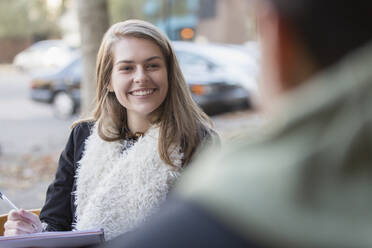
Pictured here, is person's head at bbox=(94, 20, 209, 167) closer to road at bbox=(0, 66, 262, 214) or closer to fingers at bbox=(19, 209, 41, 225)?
road at bbox=(0, 66, 262, 214)

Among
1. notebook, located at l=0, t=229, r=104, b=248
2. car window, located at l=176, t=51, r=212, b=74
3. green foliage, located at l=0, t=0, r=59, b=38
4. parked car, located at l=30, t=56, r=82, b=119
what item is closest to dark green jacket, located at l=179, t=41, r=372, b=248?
notebook, located at l=0, t=229, r=104, b=248

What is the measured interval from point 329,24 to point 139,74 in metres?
1.72

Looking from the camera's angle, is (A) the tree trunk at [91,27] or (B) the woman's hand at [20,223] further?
(A) the tree trunk at [91,27]

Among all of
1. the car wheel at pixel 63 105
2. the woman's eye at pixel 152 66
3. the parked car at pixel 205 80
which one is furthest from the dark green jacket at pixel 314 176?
the car wheel at pixel 63 105

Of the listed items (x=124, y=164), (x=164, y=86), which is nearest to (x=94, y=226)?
(x=124, y=164)

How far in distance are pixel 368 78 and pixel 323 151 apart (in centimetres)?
11

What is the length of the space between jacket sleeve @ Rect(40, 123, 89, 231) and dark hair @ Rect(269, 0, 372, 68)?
1894 mm

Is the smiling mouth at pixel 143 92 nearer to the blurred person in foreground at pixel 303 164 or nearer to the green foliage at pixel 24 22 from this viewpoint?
the blurred person in foreground at pixel 303 164

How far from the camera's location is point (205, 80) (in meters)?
10.6

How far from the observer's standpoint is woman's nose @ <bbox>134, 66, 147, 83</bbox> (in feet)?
7.63

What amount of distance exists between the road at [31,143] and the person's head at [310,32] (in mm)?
1915

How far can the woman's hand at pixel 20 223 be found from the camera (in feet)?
6.88

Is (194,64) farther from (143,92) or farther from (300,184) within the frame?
(300,184)

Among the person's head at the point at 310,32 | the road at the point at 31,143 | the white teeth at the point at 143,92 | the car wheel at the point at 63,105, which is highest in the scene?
the person's head at the point at 310,32
